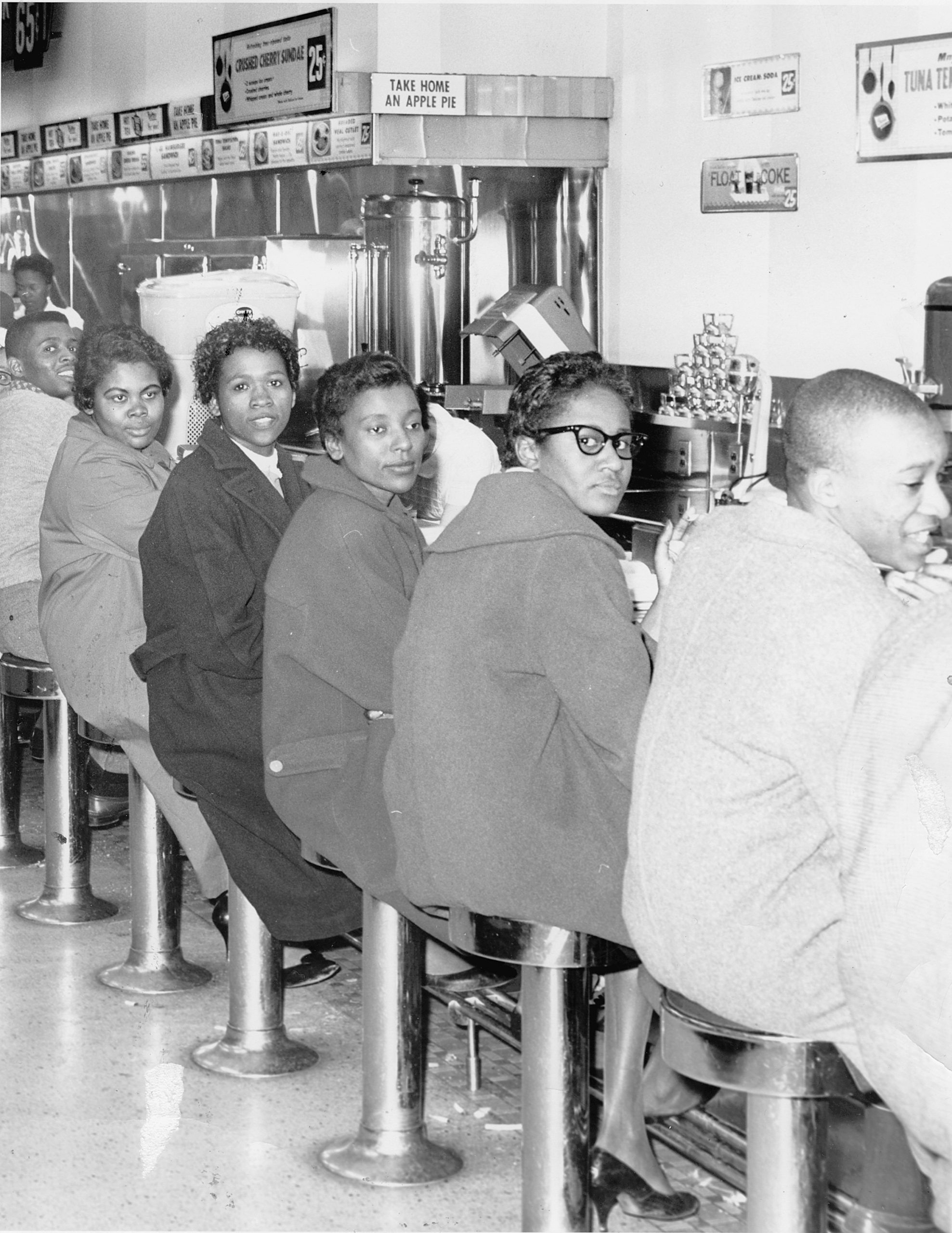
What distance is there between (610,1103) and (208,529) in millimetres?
1390

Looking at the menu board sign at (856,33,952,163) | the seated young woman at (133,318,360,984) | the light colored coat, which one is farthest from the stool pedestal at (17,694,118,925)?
the light colored coat

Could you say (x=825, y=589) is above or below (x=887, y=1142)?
above

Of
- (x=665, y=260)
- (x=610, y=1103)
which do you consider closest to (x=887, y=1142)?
(x=610, y=1103)

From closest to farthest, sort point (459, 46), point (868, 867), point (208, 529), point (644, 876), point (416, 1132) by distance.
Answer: point (868, 867) < point (644, 876) < point (416, 1132) < point (208, 529) < point (459, 46)

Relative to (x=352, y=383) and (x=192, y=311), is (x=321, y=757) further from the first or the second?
(x=192, y=311)

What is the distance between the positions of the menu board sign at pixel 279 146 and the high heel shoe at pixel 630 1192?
4.34 metres

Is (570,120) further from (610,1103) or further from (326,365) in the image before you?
(610,1103)

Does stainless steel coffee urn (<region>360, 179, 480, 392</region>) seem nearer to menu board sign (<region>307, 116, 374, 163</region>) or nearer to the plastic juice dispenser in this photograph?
menu board sign (<region>307, 116, 374, 163</region>)

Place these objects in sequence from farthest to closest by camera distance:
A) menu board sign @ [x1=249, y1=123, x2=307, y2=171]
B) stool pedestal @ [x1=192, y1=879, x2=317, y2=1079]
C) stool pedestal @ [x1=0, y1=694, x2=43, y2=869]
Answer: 1. menu board sign @ [x1=249, y1=123, x2=307, y2=171]
2. stool pedestal @ [x1=0, y1=694, x2=43, y2=869]
3. stool pedestal @ [x1=192, y1=879, x2=317, y2=1079]

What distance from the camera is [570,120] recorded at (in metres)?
5.82

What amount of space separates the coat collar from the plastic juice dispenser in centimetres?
209

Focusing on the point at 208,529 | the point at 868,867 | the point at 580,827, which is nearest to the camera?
the point at 868,867

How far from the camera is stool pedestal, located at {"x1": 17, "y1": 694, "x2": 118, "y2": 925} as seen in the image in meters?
4.54

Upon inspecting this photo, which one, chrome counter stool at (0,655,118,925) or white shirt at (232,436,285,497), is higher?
white shirt at (232,436,285,497)
